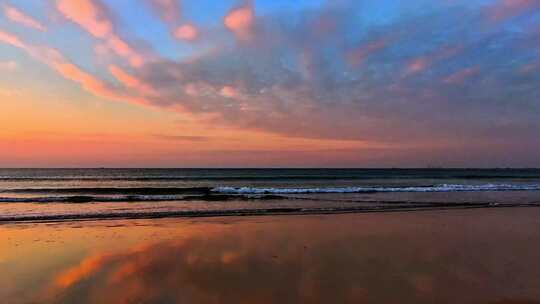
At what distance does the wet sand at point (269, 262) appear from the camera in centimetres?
571

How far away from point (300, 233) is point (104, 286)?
5946 millimetres

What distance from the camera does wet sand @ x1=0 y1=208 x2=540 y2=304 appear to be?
18.7ft

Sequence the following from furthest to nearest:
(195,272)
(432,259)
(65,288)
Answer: (432,259) < (195,272) < (65,288)

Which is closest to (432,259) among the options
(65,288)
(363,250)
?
(363,250)

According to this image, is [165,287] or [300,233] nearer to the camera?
[165,287]

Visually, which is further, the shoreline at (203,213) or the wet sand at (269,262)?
the shoreline at (203,213)

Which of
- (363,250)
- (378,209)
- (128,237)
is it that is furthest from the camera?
(378,209)

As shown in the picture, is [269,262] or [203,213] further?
[203,213]

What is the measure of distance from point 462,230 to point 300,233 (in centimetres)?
521

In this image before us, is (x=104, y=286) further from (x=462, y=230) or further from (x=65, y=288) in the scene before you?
(x=462, y=230)

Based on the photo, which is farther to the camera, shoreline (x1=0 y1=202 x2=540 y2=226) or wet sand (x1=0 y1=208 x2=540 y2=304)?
shoreline (x1=0 y1=202 x2=540 y2=226)

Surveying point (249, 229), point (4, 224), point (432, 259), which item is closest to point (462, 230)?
point (432, 259)

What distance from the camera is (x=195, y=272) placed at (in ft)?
22.6

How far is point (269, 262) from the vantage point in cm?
756
